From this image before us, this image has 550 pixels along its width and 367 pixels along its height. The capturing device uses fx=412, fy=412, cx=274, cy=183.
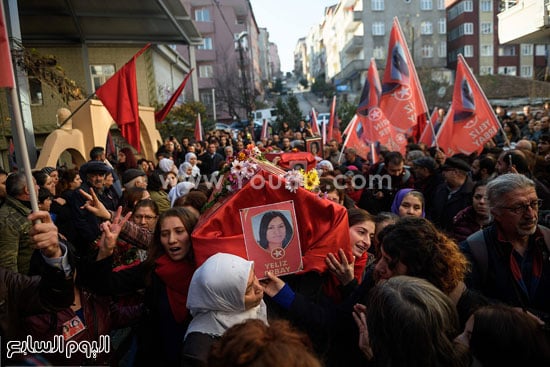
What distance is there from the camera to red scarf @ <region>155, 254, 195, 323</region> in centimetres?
274

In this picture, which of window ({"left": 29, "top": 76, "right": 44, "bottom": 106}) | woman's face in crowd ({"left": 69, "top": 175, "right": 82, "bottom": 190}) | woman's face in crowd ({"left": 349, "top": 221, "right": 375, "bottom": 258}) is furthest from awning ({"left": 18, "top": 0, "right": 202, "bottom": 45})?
woman's face in crowd ({"left": 349, "top": 221, "right": 375, "bottom": 258})

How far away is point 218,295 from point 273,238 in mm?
687

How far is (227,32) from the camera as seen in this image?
5569cm

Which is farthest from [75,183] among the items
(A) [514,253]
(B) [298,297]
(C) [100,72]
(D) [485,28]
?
(D) [485,28]

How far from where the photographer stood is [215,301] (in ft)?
7.22

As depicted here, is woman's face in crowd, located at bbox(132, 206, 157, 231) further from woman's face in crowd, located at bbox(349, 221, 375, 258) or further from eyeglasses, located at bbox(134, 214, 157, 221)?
woman's face in crowd, located at bbox(349, 221, 375, 258)

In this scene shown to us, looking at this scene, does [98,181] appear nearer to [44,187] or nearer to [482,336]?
[44,187]

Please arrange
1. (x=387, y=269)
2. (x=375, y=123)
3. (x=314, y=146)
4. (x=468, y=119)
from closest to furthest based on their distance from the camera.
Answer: (x=387, y=269), (x=468, y=119), (x=375, y=123), (x=314, y=146)

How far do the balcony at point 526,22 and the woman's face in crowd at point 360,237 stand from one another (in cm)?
831

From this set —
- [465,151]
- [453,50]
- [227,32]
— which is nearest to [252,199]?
[465,151]

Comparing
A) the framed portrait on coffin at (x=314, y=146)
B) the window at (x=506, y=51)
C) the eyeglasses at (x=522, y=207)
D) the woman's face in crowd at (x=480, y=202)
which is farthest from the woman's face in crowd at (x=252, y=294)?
the window at (x=506, y=51)

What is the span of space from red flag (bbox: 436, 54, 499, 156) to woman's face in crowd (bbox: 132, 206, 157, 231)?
6.75 metres

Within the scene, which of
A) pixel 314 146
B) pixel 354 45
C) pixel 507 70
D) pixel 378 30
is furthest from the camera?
pixel 354 45

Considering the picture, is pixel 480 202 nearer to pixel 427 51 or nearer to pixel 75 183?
pixel 75 183
